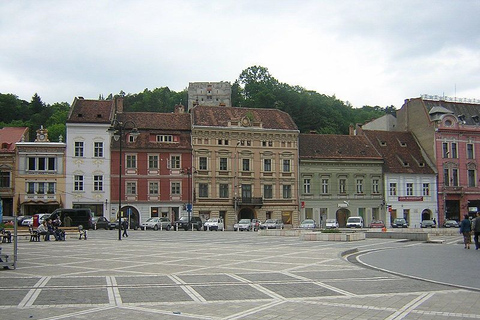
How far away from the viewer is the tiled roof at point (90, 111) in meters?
59.8

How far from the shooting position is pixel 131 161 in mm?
60219

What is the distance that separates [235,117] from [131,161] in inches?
523

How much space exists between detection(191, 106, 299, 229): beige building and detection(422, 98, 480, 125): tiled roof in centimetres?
1919

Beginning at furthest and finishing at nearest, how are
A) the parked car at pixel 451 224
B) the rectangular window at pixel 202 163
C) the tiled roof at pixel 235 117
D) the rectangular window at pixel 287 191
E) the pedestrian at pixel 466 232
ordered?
the rectangular window at pixel 287 191
the tiled roof at pixel 235 117
the parked car at pixel 451 224
the rectangular window at pixel 202 163
the pedestrian at pixel 466 232

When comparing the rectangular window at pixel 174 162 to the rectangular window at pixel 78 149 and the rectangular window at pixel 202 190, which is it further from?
the rectangular window at pixel 78 149

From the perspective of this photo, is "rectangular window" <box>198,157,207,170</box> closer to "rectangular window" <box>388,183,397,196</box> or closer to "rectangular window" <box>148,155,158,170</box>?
"rectangular window" <box>148,155,158,170</box>

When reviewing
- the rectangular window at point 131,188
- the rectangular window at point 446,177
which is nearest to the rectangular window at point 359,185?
the rectangular window at point 446,177

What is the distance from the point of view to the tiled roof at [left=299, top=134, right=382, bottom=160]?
65188 mm

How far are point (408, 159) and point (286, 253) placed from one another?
164ft

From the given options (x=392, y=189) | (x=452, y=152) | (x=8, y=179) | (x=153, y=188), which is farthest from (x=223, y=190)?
(x=452, y=152)

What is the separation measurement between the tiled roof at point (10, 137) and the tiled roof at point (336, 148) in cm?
3255

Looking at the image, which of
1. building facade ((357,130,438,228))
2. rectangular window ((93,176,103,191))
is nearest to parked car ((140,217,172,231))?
rectangular window ((93,176,103,191))

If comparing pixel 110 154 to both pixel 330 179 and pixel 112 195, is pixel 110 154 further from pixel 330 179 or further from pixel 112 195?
pixel 330 179

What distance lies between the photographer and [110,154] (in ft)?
196
